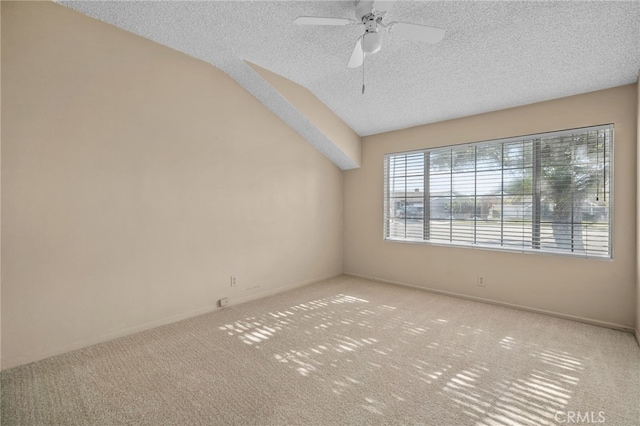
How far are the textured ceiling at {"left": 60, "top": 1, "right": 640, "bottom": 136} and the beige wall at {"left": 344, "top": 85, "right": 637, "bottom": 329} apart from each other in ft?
0.67

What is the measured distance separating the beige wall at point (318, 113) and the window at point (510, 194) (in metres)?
0.65

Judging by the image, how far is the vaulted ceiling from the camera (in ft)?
7.48

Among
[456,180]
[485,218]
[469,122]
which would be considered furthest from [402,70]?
[485,218]

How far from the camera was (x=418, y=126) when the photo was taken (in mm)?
4328

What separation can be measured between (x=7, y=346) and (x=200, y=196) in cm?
189

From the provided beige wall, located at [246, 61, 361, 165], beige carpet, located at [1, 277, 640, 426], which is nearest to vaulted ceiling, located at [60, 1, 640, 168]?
beige wall, located at [246, 61, 361, 165]

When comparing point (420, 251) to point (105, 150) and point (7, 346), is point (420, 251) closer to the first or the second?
point (105, 150)

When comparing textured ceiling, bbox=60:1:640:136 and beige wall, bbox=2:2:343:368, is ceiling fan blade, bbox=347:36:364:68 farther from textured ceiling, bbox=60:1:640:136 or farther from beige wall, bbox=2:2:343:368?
beige wall, bbox=2:2:343:368

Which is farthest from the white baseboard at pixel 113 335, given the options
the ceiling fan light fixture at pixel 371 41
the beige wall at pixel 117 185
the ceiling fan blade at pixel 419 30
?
the ceiling fan blade at pixel 419 30

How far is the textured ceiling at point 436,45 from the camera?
2279 mm

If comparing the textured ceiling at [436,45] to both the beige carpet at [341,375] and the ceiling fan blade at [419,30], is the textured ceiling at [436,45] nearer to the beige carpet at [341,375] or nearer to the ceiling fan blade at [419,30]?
the ceiling fan blade at [419,30]

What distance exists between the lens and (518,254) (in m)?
3.52
